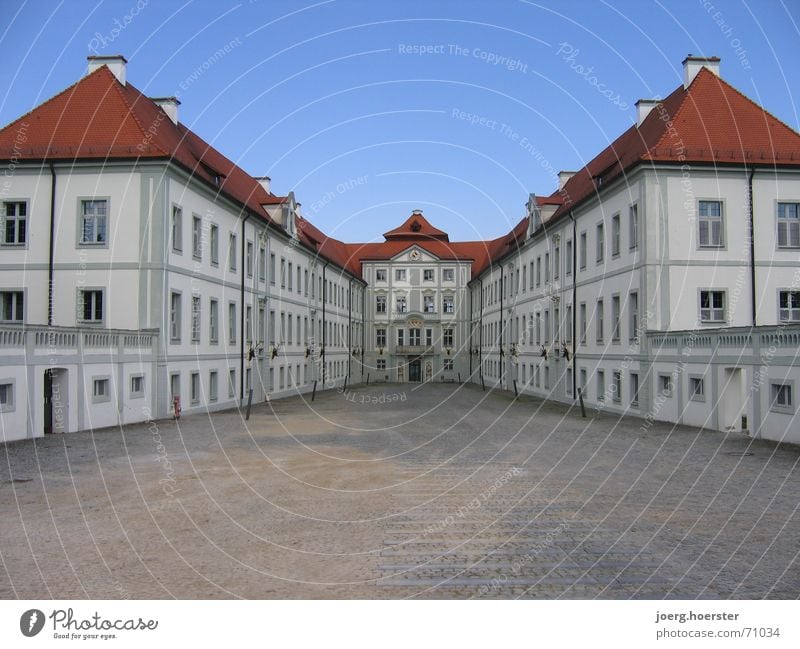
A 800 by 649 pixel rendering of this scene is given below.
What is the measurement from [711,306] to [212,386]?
21.9 metres

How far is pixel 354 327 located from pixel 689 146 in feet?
159

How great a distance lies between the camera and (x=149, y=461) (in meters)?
16.4

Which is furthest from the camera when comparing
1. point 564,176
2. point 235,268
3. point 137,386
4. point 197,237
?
point 564,176

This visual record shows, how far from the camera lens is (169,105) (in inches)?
1355

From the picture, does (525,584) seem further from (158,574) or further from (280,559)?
(158,574)

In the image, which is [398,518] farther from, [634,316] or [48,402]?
[634,316]

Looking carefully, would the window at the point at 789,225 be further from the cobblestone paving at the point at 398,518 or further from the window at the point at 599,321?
the cobblestone paving at the point at 398,518

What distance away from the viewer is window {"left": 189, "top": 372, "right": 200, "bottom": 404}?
3031cm

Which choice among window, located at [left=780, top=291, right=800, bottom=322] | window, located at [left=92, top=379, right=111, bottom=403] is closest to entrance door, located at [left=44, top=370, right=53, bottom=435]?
window, located at [left=92, top=379, right=111, bottom=403]

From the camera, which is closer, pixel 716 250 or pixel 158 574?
pixel 158 574

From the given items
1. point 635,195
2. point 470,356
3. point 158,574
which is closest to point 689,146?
point 635,195

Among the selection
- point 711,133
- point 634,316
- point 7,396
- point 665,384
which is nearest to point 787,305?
point 634,316

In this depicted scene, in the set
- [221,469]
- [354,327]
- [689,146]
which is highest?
[689,146]

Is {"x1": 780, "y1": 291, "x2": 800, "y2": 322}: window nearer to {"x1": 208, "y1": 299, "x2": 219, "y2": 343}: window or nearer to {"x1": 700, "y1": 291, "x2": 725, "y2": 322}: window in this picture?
{"x1": 700, "y1": 291, "x2": 725, "y2": 322}: window
